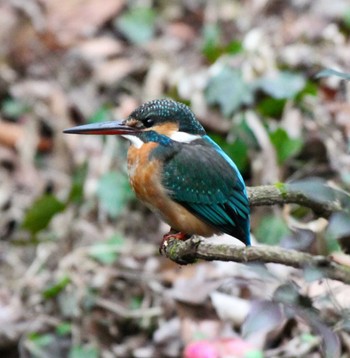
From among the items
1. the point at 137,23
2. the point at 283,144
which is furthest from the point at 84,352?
the point at 137,23

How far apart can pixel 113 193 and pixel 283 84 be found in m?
1.41

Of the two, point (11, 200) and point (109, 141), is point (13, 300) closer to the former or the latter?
point (11, 200)

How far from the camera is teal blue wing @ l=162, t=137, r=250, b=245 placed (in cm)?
310

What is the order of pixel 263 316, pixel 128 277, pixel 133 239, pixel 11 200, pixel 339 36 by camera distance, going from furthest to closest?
pixel 339 36 < pixel 11 200 < pixel 133 239 < pixel 128 277 < pixel 263 316

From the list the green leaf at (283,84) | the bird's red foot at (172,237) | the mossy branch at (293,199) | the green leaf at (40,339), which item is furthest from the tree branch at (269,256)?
the green leaf at (283,84)

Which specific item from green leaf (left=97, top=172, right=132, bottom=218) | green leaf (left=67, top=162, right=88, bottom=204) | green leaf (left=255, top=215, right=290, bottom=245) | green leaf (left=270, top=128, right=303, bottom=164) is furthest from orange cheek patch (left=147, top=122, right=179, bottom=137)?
green leaf (left=97, top=172, right=132, bottom=218)

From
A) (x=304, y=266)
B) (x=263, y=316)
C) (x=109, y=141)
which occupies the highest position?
(x=304, y=266)

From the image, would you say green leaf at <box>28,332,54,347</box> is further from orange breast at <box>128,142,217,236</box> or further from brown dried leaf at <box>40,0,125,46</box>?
brown dried leaf at <box>40,0,125,46</box>

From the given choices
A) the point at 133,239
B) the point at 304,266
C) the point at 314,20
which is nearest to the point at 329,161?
the point at 133,239

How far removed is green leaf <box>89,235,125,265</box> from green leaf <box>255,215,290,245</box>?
1.00 meters

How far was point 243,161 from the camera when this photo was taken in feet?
17.9

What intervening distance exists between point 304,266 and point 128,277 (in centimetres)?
340

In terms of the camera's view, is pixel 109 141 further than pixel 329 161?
Yes

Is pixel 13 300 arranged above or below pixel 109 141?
below
